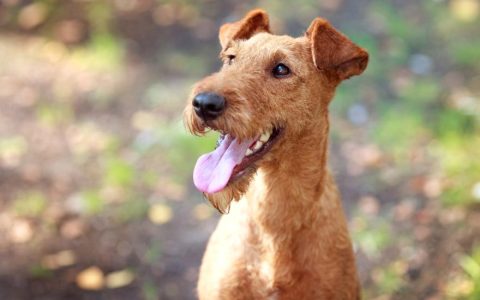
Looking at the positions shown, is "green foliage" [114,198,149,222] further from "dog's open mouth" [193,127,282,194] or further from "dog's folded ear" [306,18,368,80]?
"dog's folded ear" [306,18,368,80]

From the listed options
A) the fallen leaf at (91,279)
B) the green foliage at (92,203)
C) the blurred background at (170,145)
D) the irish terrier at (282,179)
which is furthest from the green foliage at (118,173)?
the irish terrier at (282,179)

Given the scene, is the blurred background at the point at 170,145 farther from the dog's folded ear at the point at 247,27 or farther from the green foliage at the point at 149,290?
the dog's folded ear at the point at 247,27

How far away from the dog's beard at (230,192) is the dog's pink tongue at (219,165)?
0.04 metres

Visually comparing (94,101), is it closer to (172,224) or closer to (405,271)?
(172,224)

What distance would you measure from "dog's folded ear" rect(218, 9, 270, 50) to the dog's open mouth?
0.67 m

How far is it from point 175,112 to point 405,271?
275 cm

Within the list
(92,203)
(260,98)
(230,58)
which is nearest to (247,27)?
(230,58)

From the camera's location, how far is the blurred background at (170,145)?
462 centimetres

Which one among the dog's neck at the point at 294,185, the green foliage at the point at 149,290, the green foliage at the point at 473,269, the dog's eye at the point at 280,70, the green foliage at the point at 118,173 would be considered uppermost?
the green foliage at the point at 118,173

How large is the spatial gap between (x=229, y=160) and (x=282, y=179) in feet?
1.18

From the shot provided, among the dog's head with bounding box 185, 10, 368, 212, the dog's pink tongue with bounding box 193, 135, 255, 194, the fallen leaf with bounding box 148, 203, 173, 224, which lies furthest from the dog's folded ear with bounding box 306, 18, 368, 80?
the fallen leaf with bounding box 148, 203, 173, 224

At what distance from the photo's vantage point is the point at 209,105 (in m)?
2.81

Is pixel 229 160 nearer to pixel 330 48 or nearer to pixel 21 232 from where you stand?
pixel 330 48

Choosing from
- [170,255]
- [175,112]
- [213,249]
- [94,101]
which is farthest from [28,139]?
[213,249]
